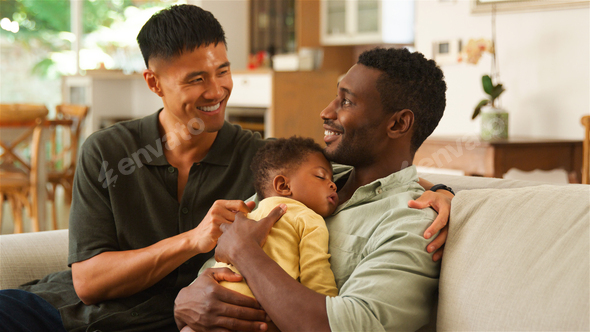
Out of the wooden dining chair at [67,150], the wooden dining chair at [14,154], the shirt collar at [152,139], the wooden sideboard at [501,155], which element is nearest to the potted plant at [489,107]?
the wooden sideboard at [501,155]

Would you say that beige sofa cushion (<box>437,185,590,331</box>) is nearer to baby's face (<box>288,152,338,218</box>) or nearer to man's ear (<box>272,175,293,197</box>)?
baby's face (<box>288,152,338,218</box>)

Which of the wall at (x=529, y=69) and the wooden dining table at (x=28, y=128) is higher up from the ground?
the wall at (x=529, y=69)

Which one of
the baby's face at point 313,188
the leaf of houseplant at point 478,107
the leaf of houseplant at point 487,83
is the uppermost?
the leaf of houseplant at point 487,83

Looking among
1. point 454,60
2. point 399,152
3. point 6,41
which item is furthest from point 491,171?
point 6,41

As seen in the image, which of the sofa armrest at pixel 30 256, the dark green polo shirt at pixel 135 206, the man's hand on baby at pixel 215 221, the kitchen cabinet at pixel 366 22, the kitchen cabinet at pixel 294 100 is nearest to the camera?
the man's hand on baby at pixel 215 221

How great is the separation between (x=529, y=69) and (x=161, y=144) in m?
2.56

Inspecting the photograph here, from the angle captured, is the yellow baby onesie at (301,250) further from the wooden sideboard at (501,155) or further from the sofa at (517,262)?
the wooden sideboard at (501,155)

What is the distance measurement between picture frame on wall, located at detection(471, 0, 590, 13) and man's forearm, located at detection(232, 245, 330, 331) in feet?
9.01

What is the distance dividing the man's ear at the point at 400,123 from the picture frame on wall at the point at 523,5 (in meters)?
2.22

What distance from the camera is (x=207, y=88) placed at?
5.37ft

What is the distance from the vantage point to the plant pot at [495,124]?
3.07 meters

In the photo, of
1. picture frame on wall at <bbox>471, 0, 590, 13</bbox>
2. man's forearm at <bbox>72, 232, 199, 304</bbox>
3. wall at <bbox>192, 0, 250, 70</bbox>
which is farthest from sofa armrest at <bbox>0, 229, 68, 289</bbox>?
wall at <bbox>192, 0, 250, 70</bbox>

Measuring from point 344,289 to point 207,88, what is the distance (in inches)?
30.7

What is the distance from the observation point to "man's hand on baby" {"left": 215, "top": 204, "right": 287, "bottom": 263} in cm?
122
